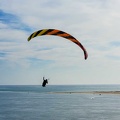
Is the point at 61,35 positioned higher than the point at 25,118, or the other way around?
the point at 61,35

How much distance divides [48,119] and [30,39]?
1323 inches

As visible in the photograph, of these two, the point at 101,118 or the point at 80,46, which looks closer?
the point at 80,46

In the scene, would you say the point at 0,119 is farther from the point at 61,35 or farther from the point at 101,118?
the point at 61,35

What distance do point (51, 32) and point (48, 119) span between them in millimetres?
34743

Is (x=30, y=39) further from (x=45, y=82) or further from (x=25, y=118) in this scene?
(x=25, y=118)

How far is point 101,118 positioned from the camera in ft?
177

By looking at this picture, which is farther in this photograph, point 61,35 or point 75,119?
point 75,119

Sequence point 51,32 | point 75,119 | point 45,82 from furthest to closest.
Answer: point 75,119 → point 45,82 → point 51,32

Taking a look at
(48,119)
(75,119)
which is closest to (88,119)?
(75,119)

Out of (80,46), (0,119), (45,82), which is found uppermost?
(80,46)

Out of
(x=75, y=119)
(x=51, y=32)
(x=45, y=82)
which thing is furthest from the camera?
(x=75, y=119)

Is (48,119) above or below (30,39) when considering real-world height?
below

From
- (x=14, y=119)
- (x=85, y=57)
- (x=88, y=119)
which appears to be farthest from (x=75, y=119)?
(x=85, y=57)

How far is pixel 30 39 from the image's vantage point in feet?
74.3
